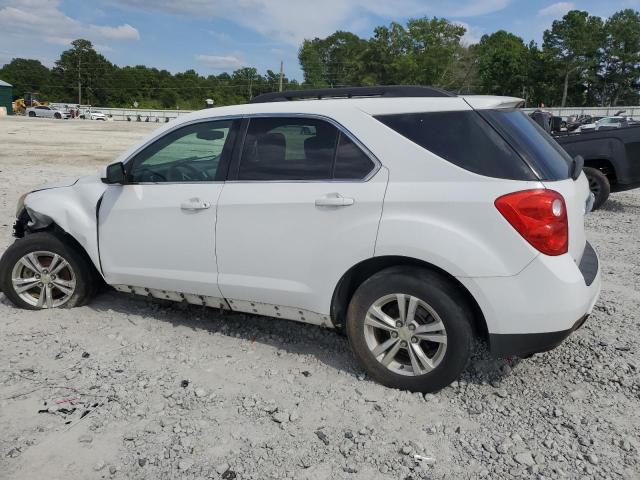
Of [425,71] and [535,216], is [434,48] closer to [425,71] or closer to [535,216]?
[425,71]

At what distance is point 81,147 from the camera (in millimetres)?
21219

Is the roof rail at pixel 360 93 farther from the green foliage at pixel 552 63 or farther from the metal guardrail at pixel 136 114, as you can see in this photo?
the green foliage at pixel 552 63

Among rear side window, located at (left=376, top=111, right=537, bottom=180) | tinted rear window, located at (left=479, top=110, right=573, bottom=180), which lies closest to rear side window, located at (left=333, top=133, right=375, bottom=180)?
rear side window, located at (left=376, top=111, right=537, bottom=180)

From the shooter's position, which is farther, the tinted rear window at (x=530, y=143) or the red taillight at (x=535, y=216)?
the tinted rear window at (x=530, y=143)

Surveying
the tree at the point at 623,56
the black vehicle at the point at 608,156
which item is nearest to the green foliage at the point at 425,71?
the tree at the point at 623,56

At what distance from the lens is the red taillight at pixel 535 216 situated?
2.87 metres

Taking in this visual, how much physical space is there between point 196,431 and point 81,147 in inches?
815

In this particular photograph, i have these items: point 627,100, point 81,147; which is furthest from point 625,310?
point 627,100

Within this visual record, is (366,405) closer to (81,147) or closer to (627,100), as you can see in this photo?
(81,147)

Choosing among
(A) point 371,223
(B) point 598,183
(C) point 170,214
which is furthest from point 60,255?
(B) point 598,183

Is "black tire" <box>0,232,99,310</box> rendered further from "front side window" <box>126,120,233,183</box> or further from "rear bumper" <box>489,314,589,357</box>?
"rear bumper" <box>489,314,589,357</box>

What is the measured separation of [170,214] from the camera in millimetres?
3875

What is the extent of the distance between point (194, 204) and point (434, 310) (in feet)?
5.81

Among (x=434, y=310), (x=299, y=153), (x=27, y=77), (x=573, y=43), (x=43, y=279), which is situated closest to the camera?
(x=434, y=310)
